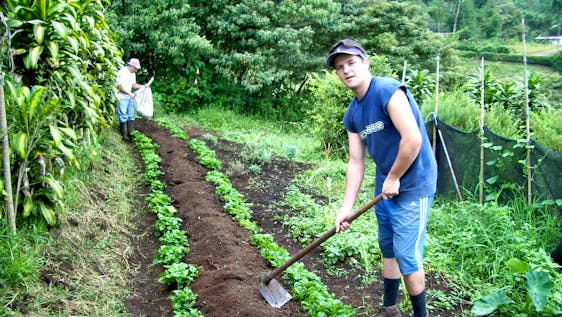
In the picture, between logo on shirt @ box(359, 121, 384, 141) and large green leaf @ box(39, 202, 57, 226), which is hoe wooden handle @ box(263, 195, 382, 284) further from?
large green leaf @ box(39, 202, 57, 226)

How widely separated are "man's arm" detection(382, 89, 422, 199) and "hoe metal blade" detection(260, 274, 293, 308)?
143cm

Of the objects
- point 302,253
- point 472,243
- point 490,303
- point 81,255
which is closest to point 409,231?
point 302,253

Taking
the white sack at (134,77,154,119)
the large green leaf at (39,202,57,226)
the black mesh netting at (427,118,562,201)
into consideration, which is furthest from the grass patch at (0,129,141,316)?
the black mesh netting at (427,118,562,201)

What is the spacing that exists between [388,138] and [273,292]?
1.58 metres

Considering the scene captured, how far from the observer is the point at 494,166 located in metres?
5.44

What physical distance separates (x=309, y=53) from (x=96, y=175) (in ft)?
31.3

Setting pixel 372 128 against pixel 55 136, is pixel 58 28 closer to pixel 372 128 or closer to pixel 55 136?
pixel 55 136

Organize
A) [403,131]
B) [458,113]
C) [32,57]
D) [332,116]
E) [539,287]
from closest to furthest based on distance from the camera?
[403,131]
[539,287]
[32,57]
[458,113]
[332,116]

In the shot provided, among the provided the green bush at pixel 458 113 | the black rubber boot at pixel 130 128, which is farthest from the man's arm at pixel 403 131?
the black rubber boot at pixel 130 128

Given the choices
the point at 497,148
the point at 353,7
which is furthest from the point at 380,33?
the point at 497,148

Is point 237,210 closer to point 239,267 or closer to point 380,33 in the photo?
point 239,267

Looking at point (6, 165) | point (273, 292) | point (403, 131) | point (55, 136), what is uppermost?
point (403, 131)

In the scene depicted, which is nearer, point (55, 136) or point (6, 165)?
point (6, 165)

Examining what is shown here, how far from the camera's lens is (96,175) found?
5.86 meters
